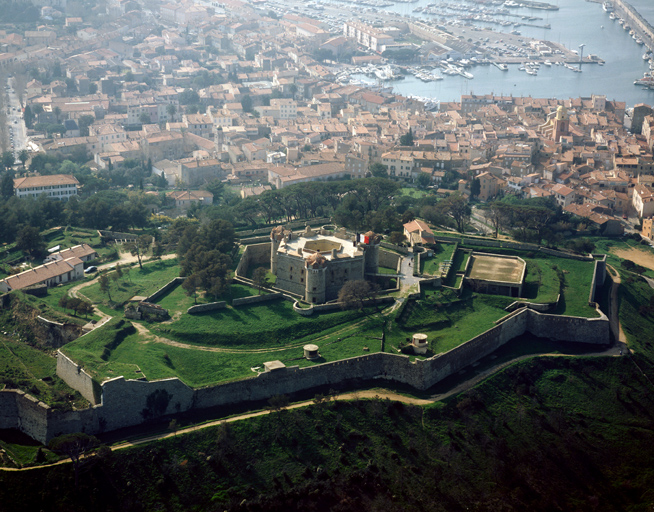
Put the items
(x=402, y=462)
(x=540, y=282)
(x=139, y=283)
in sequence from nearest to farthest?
(x=402, y=462) < (x=139, y=283) < (x=540, y=282)

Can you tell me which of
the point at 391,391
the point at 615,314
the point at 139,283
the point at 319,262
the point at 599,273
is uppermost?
the point at 319,262

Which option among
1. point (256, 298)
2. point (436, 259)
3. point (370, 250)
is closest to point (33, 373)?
point (256, 298)

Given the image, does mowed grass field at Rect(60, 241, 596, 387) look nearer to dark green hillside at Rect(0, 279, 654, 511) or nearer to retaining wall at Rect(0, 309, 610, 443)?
retaining wall at Rect(0, 309, 610, 443)

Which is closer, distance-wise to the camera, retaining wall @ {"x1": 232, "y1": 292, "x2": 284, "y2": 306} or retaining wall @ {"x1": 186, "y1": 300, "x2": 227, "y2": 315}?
retaining wall @ {"x1": 186, "y1": 300, "x2": 227, "y2": 315}

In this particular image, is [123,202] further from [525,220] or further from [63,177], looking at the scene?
[525,220]

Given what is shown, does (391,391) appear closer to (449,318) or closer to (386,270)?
(449,318)

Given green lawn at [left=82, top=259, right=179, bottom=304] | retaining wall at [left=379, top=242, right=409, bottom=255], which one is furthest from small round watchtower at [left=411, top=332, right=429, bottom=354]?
green lawn at [left=82, top=259, right=179, bottom=304]

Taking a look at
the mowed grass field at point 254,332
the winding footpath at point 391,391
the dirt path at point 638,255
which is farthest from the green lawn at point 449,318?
the dirt path at point 638,255
